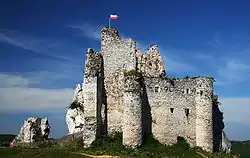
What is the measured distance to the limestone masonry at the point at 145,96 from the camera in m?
52.8

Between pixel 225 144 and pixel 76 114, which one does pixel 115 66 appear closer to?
pixel 76 114

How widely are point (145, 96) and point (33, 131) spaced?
53.6 ft

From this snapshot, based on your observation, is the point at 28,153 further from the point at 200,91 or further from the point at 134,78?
the point at 200,91

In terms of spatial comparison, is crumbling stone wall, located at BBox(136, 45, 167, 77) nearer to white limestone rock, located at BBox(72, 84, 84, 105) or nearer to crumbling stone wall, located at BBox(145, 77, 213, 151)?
crumbling stone wall, located at BBox(145, 77, 213, 151)

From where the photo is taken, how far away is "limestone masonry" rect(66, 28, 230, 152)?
52.8m

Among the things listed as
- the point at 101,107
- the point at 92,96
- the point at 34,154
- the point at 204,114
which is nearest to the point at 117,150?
the point at 101,107

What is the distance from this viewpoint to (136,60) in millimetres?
54188

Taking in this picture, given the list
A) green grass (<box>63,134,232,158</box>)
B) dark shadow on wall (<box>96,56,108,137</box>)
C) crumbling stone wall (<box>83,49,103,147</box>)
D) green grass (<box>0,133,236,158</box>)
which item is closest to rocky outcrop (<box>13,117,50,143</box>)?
green grass (<box>0,133,236,158</box>)

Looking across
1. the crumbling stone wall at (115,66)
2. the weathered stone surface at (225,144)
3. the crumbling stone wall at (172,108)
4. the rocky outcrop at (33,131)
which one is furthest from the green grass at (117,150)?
the rocky outcrop at (33,131)

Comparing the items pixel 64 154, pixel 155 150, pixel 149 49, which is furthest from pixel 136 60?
pixel 64 154

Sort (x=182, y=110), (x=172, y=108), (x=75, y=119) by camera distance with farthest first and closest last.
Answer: (x=75, y=119) < (x=182, y=110) < (x=172, y=108)

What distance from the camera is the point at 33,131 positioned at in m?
59.3

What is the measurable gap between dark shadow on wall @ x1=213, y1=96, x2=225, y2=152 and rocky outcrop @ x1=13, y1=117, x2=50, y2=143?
22.2 m

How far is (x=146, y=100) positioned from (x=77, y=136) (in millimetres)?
9527
